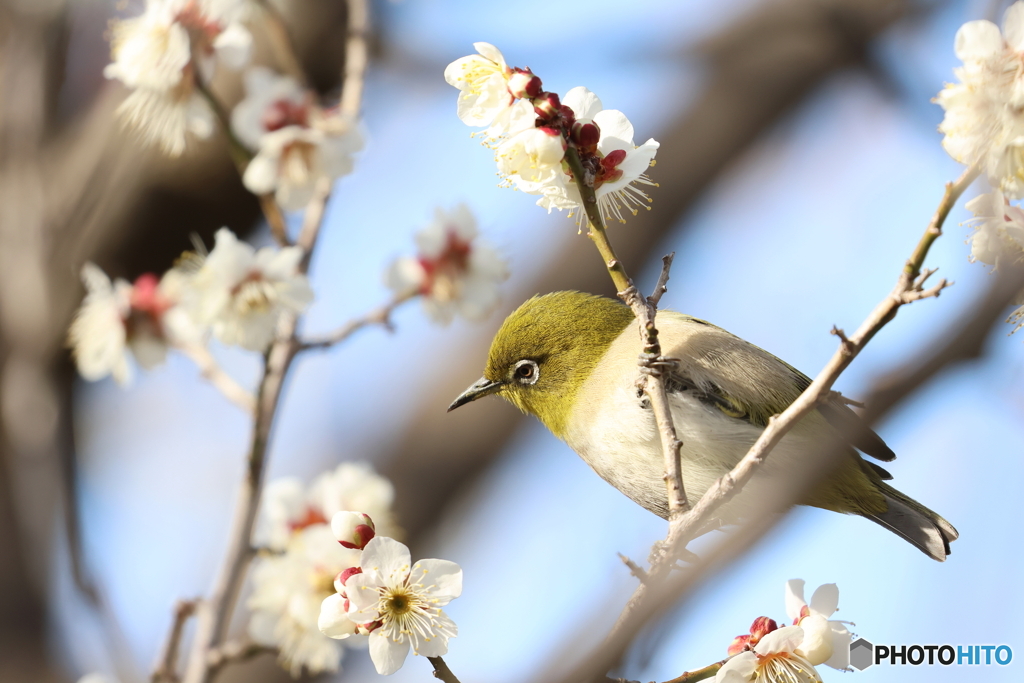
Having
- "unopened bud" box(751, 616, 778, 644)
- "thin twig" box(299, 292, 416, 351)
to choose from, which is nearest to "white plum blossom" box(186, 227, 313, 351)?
"thin twig" box(299, 292, 416, 351)

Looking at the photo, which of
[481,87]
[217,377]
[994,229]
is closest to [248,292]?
[217,377]

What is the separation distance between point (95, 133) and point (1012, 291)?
9.15 feet

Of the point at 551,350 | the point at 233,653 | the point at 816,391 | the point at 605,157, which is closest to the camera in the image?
the point at 816,391

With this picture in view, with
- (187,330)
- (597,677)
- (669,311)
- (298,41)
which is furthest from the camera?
(298,41)

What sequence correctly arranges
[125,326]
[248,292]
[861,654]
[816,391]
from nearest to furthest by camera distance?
[816,391] < [861,654] < [248,292] < [125,326]

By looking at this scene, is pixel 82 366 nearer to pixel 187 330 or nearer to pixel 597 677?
pixel 187 330

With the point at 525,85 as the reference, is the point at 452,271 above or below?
above

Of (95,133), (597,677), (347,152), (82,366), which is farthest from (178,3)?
(597,677)

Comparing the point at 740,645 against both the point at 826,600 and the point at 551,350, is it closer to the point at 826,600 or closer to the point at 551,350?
the point at 826,600

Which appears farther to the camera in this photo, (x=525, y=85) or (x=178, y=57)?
(x=178, y=57)

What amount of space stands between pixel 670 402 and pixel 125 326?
4.38 ft

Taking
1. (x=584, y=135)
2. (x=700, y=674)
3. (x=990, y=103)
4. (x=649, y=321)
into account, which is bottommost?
(x=700, y=674)

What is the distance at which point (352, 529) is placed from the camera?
1.08 metres

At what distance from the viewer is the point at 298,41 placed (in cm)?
303
